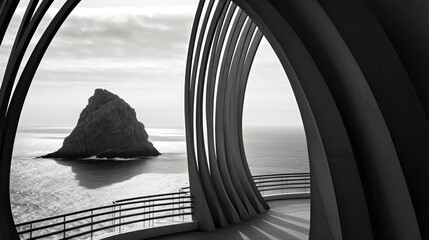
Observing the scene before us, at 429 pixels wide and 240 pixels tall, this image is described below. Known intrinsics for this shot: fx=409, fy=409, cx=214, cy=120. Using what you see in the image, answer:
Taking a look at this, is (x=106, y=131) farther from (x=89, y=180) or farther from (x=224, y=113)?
(x=224, y=113)

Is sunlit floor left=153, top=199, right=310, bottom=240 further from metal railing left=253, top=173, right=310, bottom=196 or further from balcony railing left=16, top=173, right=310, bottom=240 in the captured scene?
metal railing left=253, top=173, right=310, bottom=196

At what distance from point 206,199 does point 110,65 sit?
9973 centimetres

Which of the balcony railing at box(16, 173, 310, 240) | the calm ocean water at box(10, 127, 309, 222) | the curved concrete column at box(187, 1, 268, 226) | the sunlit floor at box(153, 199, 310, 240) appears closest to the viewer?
the balcony railing at box(16, 173, 310, 240)

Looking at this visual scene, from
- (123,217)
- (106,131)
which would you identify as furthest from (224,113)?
(106,131)

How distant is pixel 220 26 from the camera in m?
16.7

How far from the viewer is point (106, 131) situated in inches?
3627

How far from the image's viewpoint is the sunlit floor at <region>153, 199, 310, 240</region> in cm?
1383

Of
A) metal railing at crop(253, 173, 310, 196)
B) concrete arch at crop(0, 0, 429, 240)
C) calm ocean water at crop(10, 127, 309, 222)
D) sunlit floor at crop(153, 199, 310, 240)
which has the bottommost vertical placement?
calm ocean water at crop(10, 127, 309, 222)

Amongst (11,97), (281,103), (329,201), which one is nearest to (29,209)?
(11,97)

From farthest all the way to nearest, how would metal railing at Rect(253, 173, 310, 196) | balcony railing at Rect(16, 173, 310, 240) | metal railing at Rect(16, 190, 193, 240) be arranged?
metal railing at Rect(253, 173, 310, 196) → balcony railing at Rect(16, 173, 310, 240) → metal railing at Rect(16, 190, 193, 240)

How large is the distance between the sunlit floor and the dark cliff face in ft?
256

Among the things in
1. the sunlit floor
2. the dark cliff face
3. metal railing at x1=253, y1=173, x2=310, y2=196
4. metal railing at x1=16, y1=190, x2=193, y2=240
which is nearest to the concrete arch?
metal railing at x1=16, y1=190, x2=193, y2=240

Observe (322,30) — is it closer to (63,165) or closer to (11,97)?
(11,97)

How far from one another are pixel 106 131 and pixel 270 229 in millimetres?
81634
